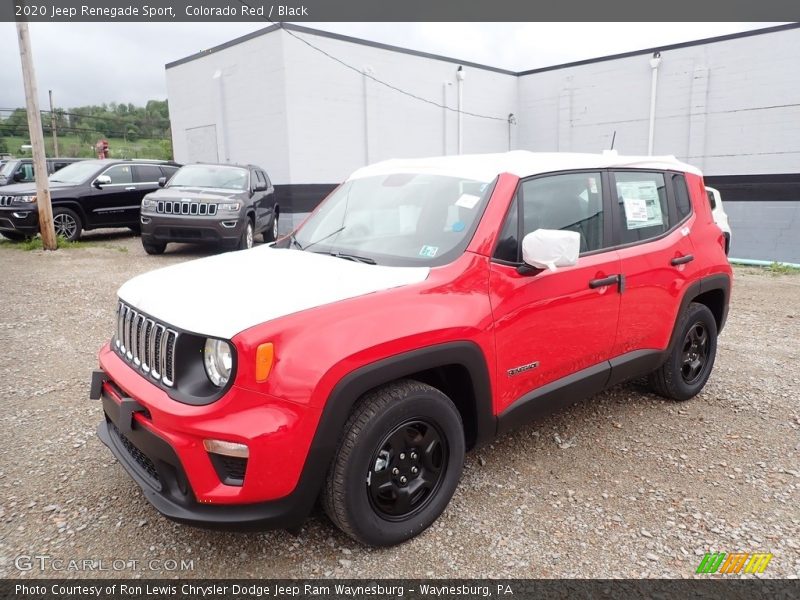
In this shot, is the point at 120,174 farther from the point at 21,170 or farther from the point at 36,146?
the point at 21,170

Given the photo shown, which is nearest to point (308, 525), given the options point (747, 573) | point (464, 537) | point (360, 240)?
point (464, 537)

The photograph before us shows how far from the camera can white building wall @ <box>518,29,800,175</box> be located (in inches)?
585

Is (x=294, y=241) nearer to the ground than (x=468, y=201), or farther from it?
nearer to the ground

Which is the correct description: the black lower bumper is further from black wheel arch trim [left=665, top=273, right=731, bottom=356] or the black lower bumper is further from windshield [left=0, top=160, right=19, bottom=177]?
windshield [left=0, top=160, right=19, bottom=177]

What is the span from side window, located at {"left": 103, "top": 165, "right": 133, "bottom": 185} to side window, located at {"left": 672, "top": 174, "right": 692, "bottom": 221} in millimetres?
11587

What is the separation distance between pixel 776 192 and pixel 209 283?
1653 cm

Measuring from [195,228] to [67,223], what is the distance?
3818 mm

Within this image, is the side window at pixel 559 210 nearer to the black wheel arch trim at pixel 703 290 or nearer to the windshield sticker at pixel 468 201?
the windshield sticker at pixel 468 201

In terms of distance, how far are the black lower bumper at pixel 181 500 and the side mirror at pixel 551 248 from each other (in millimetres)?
1473

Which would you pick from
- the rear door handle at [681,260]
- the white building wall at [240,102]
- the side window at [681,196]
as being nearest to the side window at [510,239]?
the rear door handle at [681,260]

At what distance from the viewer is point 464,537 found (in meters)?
2.75

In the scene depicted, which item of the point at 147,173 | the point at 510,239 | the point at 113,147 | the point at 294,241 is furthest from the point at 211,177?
the point at 113,147

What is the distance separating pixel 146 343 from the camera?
2.61 metres
